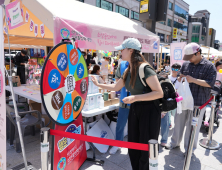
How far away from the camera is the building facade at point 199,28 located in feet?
171

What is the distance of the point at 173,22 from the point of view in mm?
36812

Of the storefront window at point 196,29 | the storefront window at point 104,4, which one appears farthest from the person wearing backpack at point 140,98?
the storefront window at point 196,29

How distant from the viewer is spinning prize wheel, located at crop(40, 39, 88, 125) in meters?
1.70

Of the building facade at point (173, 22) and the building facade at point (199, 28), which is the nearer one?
the building facade at point (173, 22)

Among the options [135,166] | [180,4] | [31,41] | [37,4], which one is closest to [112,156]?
[135,166]

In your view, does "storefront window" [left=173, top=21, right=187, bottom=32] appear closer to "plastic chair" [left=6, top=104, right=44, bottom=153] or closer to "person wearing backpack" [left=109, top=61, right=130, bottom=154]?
"person wearing backpack" [left=109, top=61, right=130, bottom=154]

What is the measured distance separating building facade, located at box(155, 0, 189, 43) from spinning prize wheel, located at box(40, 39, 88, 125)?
103 feet

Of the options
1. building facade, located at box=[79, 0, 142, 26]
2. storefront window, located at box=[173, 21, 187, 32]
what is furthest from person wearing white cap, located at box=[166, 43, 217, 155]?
storefront window, located at box=[173, 21, 187, 32]

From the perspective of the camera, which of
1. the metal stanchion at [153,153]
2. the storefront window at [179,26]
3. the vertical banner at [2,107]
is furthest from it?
the storefront window at [179,26]

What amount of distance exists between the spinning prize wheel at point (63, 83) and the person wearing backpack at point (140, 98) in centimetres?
64

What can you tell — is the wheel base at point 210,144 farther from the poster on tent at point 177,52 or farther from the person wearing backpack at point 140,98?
the poster on tent at point 177,52

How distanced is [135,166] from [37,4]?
2.99m

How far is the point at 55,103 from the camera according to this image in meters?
1.84

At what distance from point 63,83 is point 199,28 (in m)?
59.7
